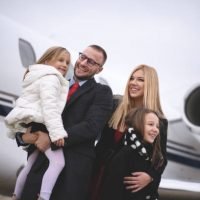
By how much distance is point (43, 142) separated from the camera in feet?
7.38

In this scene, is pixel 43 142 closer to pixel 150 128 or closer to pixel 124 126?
pixel 124 126

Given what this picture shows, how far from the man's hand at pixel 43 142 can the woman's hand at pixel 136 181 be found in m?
0.47

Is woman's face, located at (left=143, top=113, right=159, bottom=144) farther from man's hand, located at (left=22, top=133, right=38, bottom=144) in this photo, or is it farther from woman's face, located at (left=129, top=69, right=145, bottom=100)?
man's hand, located at (left=22, top=133, right=38, bottom=144)

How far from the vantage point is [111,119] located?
2496 mm

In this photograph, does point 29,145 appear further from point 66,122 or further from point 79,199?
point 79,199

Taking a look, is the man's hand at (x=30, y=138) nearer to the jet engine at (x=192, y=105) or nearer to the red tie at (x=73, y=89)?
the red tie at (x=73, y=89)

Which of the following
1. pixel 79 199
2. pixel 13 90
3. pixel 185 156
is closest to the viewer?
pixel 79 199

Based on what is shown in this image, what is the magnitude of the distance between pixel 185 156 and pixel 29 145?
565 cm

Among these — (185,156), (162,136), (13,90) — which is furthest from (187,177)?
(162,136)

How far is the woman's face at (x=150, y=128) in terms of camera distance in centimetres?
232

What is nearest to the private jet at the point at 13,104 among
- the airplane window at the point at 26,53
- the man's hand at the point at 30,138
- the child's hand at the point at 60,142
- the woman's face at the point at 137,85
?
the airplane window at the point at 26,53

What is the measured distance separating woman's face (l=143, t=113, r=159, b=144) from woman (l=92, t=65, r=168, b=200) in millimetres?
108

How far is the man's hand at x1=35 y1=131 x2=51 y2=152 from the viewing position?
2244 mm

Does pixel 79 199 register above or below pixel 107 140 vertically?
below
